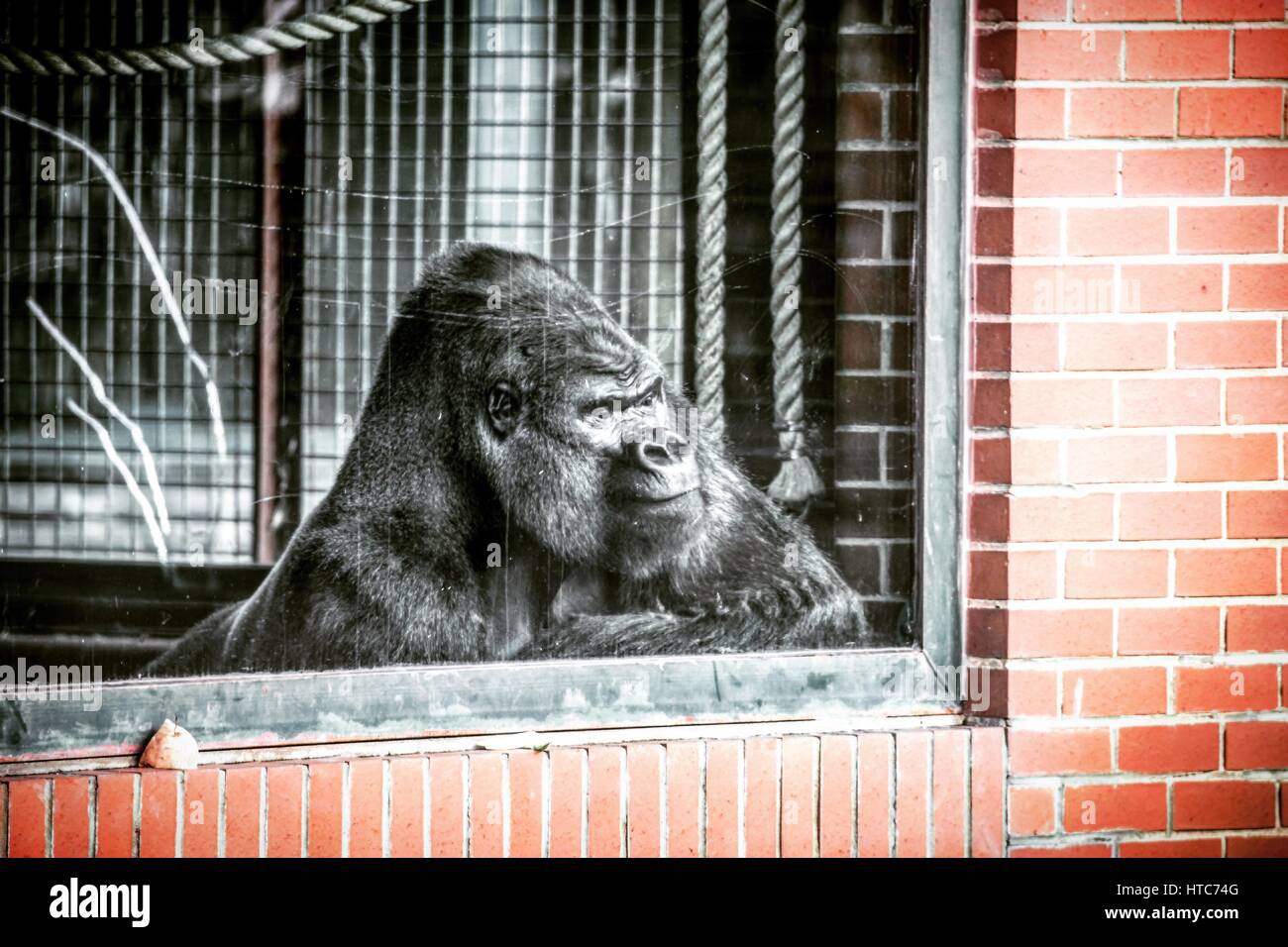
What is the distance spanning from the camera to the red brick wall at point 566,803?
7.31 ft

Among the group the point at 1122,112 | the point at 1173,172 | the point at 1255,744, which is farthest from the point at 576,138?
the point at 1255,744

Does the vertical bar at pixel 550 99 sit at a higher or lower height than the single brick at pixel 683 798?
higher

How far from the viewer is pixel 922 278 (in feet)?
8.15

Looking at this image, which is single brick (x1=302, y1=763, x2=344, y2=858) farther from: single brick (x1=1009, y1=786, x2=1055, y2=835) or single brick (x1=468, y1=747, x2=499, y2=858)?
single brick (x1=1009, y1=786, x2=1055, y2=835)

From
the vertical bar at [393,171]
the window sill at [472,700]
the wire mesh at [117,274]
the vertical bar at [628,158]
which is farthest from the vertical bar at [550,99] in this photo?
the window sill at [472,700]

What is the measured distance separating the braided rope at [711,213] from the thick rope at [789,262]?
11 centimetres

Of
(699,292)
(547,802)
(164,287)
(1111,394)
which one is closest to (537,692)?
(547,802)

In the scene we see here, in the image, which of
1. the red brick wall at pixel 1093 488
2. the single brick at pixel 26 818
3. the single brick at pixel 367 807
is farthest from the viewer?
the red brick wall at pixel 1093 488

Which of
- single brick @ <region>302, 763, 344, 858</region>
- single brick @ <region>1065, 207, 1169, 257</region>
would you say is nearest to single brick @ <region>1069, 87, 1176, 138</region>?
single brick @ <region>1065, 207, 1169, 257</region>

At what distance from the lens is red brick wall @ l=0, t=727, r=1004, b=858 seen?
2229 mm

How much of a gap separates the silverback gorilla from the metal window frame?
4cm

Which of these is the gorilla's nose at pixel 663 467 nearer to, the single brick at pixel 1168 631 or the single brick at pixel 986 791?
the single brick at pixel 986 791

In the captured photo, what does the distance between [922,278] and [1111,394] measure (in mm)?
427
